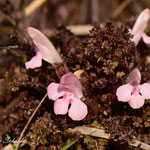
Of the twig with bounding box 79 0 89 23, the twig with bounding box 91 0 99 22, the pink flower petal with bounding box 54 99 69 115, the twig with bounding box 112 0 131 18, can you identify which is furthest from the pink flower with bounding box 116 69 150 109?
the twig with bounding box 79 0 89 23

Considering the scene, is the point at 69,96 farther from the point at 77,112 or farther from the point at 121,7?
the point at 121,7

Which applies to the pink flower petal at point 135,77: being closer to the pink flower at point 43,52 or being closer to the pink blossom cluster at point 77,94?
the pink blossom cluster at point 77,94

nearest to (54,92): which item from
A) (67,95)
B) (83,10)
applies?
(67,95)

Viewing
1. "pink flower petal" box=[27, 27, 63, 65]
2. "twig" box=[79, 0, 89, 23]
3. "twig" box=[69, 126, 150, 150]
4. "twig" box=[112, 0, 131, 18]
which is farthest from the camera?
"twig" box=[79, 0, 89, 23]

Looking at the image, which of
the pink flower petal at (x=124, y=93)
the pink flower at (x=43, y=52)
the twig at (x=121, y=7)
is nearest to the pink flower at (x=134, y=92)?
the pink flower petal at (x=124, y=93)

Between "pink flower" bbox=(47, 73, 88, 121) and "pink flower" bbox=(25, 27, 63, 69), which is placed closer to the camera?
"pink flower" bbox=(47, 73, 88, 121)

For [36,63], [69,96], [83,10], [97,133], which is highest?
[83,10]

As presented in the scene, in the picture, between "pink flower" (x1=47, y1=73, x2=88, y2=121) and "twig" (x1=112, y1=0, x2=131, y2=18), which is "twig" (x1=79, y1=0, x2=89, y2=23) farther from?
"pink flower" (x1=47, y1=73, x2=88, y2=121)
